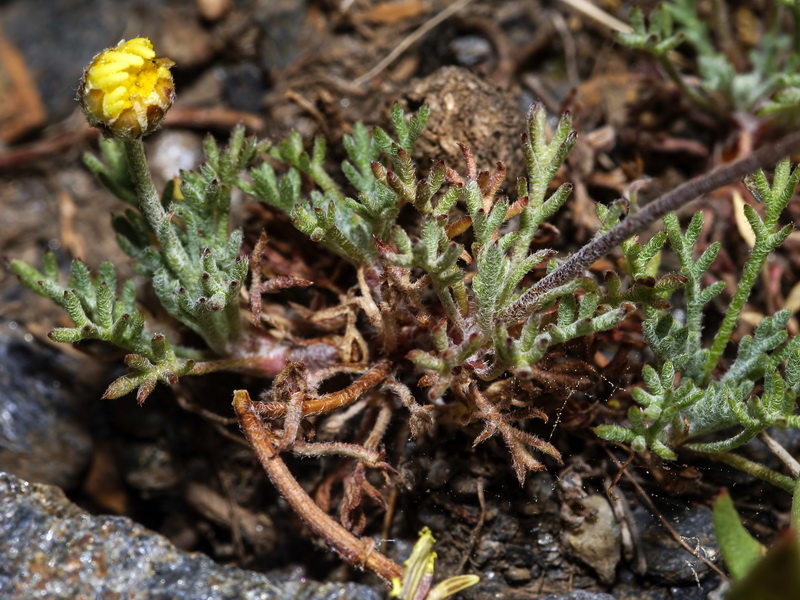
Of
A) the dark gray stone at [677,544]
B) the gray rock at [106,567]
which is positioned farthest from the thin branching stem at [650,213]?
the gray rock at [106,567]

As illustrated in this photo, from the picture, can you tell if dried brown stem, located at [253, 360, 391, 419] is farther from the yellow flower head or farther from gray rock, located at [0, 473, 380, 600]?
the yellow flower head

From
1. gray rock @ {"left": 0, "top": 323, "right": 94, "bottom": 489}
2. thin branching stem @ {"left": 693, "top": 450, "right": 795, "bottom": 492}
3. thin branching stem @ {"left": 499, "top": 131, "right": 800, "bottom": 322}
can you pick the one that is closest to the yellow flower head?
thin branching stem @ {"left": 499, "top": 131, "right": 800, "bottom": 322}

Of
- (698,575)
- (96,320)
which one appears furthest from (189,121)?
(698,575)

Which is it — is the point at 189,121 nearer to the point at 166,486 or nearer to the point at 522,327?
the point at 166,486

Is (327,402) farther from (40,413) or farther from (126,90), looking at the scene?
(40,413)

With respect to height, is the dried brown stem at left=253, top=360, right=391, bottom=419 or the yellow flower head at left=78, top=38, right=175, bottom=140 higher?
the yellow flower head at left=78, top=38, right=175, bottom=140
